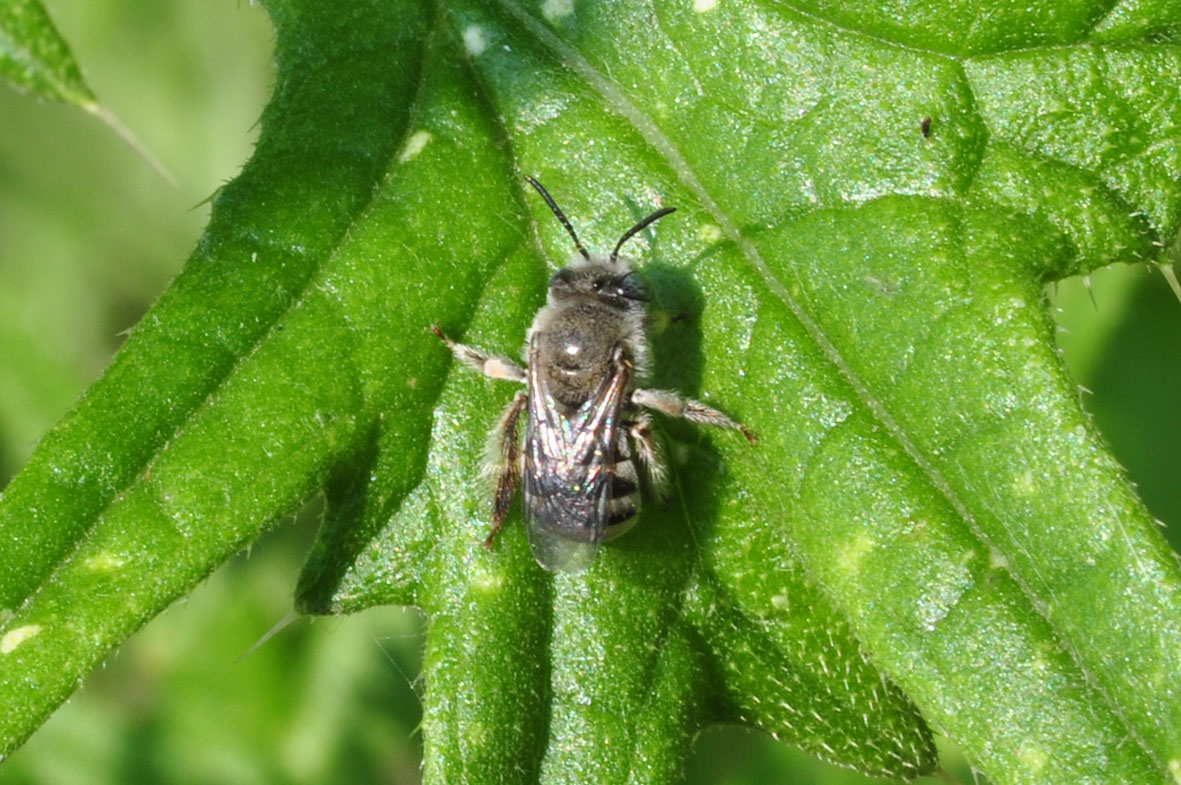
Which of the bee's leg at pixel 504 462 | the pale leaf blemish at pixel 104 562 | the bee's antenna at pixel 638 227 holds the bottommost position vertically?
the bee's leg at pixel 504 462

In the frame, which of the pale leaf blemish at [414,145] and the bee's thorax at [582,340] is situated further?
the bee's thorax at [582,340]

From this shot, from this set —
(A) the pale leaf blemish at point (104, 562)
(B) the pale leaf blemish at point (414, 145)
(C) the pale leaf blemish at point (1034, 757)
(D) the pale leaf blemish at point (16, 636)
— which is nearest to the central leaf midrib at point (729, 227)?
(B) the pale leaf blemish at point (414, 145)

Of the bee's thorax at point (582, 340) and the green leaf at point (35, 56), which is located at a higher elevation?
the green leaf at point (35, 56)

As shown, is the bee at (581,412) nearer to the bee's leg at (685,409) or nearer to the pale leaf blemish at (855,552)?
the bee's leg at (685,409)

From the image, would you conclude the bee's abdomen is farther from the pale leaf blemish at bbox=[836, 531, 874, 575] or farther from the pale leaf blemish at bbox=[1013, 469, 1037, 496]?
the pale leaf blemish at bbox=[1013, 469, 1037, 496]

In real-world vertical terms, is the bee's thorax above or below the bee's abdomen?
above

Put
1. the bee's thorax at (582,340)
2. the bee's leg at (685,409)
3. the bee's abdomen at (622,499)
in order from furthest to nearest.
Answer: the bee's thorax at (582,340)
the bee's abdomen at (622,499)
the bee's leg at (685,409)

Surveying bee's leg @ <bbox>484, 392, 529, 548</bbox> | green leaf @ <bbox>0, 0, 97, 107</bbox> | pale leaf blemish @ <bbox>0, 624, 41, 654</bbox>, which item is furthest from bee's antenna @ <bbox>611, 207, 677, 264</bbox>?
pale leaf blemish @ <bbox>0, 624, 41, 654</bbox>
